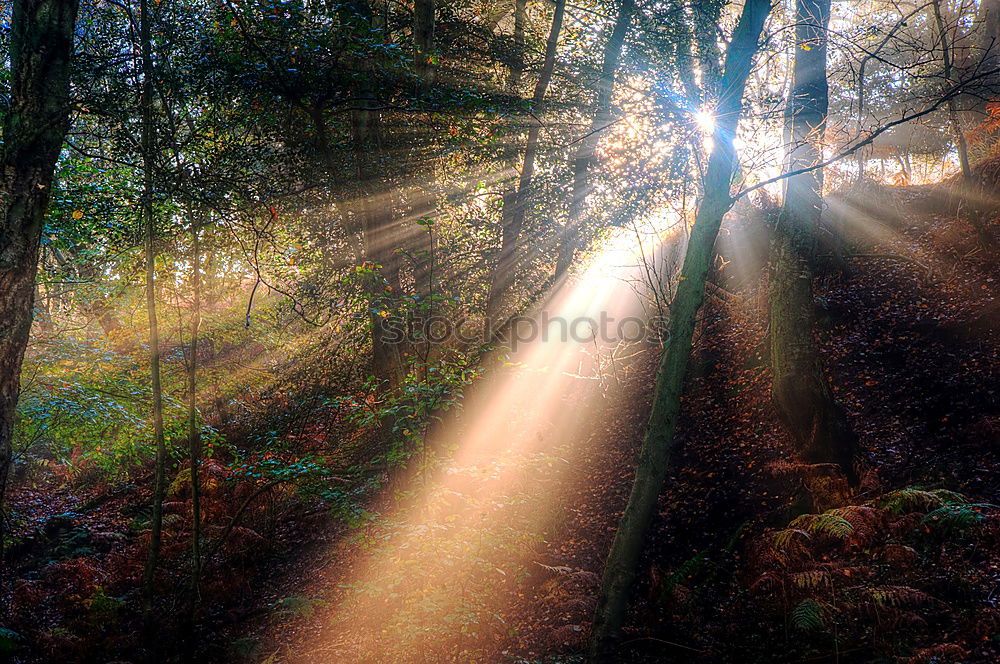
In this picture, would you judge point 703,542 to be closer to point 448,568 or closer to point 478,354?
point 448,568

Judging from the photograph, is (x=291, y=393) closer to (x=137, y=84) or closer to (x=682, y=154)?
(x=137, y=84)

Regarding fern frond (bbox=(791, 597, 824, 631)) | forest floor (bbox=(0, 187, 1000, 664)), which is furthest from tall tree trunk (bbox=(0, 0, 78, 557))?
fern frond (bbox=(791, 597, 824, 631))

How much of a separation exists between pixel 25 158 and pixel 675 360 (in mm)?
5187

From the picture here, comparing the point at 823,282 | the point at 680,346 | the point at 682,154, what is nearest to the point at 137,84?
the point at 680,346

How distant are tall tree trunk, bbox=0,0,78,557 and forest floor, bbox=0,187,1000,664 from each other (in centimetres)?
340

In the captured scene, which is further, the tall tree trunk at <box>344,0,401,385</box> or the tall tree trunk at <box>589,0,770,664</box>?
the tall tree trunk at <box>344,0,401,385</box>

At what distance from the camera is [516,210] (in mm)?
10898

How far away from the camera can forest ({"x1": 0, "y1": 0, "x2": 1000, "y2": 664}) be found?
4.68 m

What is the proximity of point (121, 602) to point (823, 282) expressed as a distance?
13.2m

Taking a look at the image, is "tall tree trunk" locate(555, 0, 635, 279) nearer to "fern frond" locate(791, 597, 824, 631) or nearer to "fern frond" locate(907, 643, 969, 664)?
"fern frond" locate(791, 597, 824, 631)

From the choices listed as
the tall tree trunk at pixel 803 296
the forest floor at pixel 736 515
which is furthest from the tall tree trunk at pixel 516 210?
the tall tree trunk at pixel 803 296

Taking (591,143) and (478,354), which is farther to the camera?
(591,143)

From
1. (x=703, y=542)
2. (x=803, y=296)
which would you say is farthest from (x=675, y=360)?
(x=803, y=296)

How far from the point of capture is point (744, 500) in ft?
22.8
